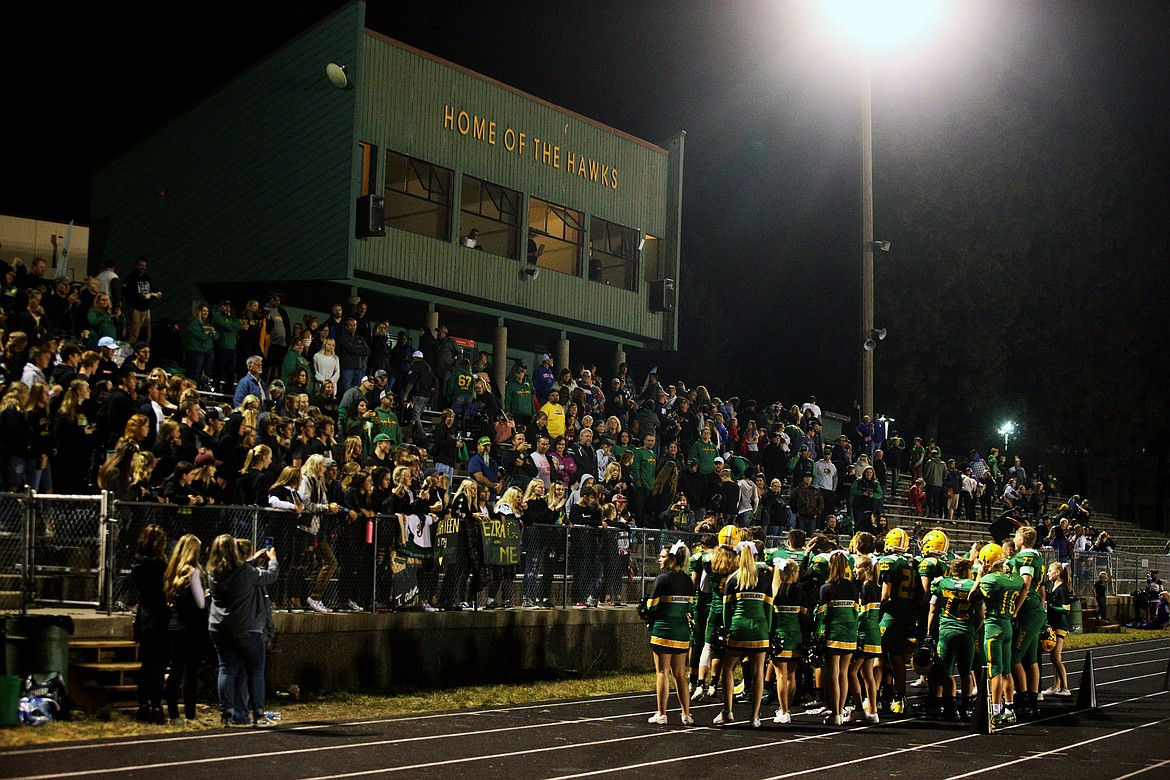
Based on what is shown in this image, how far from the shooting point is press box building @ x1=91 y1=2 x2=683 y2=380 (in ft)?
82.6

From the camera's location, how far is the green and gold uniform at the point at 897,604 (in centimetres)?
1512

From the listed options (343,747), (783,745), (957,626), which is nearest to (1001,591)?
(957,626)

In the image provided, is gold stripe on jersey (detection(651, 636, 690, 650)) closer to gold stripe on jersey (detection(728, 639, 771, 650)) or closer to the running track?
gold stripe on jersey (detection(728, 639, 771, 650))

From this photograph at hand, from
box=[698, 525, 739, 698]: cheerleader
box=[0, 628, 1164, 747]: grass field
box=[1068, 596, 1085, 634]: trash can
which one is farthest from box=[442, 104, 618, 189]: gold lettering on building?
box=[698, 525, 739, 698]: cheerleader

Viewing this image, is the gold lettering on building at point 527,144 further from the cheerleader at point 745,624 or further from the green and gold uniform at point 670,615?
the green and gold uniform at point 670,615

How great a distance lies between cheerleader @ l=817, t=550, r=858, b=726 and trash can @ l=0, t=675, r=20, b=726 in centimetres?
786

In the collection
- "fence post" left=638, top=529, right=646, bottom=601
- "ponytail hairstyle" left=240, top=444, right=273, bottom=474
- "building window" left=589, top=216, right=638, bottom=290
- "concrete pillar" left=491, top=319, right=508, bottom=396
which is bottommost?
"fence post" left=638, top=529, right=646, bottom=601

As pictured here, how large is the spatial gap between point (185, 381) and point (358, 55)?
1146 centimetres

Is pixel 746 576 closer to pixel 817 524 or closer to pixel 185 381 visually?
pixel 185 381

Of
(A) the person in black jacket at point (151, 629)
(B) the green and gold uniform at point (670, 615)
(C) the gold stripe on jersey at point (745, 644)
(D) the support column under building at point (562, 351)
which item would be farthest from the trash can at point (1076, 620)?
(A) the person in black jacket at point (151, 629)

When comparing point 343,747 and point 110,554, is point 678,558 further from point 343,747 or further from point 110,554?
point 110,554

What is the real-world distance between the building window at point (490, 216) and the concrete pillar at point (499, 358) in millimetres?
1612

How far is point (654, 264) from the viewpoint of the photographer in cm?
3234

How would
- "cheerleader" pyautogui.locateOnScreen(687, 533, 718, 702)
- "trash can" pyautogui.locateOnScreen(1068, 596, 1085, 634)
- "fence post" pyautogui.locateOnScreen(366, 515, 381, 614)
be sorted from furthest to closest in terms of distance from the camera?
"trash can" pyautogui.locateOnScreen(1068, 596, 1085, 634) → "fence post" pyautogui.locateOnScreen(366, 515, 381, 614) → "cheerleader" pyautogui.locateOnScreen(687, 533, 718, 702)
